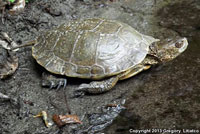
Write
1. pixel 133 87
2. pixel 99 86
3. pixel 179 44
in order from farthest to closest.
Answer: pixel 179 44
pixel 133 87
pixel 99 86

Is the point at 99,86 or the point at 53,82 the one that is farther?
the point at 53,82

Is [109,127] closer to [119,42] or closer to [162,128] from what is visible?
[162,128]

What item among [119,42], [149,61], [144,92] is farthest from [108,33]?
[144,92]

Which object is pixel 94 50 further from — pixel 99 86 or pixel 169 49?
pixel 169 49

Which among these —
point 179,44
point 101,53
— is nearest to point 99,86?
point 101,53

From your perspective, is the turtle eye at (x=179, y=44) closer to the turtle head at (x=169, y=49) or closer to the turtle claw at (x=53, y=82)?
the turtle head at (x=169, y=49)

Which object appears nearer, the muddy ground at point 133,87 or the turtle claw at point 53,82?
the muddy ground at point 133,87

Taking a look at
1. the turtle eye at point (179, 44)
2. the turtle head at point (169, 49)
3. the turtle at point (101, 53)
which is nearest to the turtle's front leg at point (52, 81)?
the turtle at point (101, 53)
